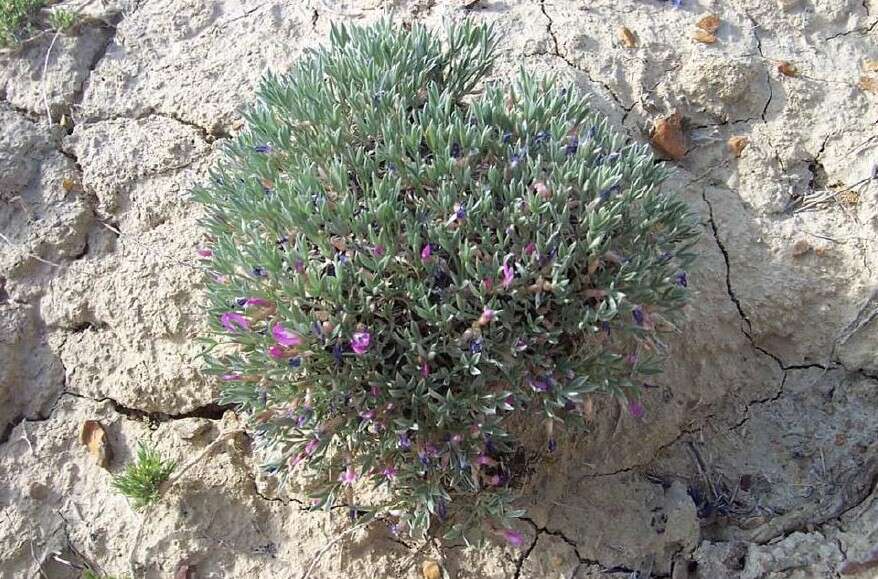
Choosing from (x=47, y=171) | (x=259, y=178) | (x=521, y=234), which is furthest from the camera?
(x=47, y=171)

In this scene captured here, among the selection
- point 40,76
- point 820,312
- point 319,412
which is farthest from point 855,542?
point 40,76

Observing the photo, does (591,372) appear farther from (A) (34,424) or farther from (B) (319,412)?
(A) (34,424)

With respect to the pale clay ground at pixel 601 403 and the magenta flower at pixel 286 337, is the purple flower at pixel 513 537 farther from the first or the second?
the magenta flower at pixel 286 337

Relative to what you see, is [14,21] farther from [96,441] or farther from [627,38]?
[627,38]

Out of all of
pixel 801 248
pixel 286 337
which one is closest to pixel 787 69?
pixel 801 248

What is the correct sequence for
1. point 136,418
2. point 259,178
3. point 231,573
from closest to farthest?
point 259,178 < point 231,573 < point 136,418

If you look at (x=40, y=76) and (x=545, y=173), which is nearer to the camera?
(x=545, y=173)

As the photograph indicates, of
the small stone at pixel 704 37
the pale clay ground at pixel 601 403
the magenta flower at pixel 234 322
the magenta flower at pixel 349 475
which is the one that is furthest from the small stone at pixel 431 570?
the small stone at pixel 704 37
